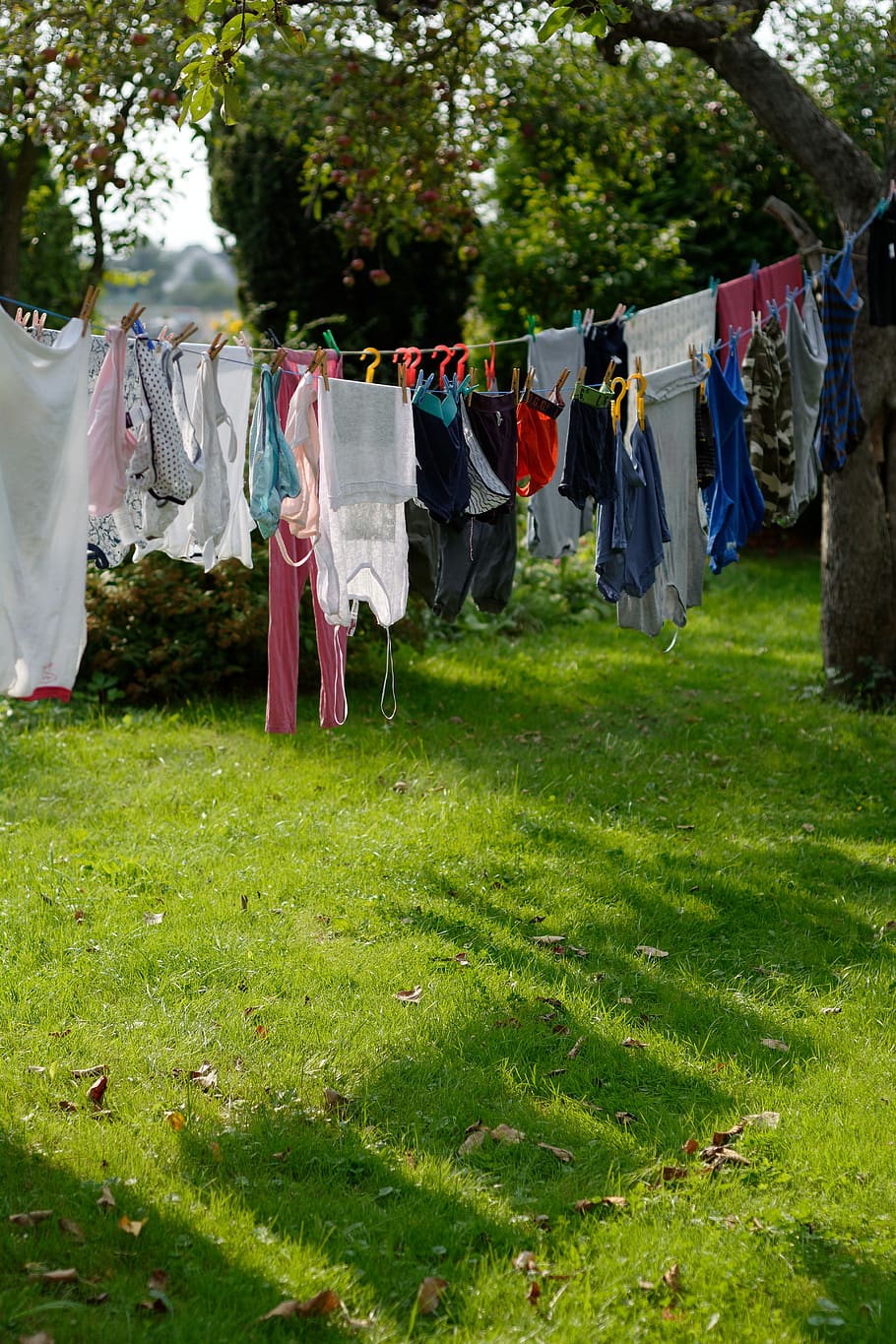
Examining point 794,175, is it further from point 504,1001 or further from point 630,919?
point 504,1001

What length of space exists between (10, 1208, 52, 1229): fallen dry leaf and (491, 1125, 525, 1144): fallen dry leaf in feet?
4.30

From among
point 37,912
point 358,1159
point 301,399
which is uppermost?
point 301,399

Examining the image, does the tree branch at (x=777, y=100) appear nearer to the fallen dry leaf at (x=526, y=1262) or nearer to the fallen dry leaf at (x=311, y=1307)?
the fallen dry leaf at (x=526, y=1262)

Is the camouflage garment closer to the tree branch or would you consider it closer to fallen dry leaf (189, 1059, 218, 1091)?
the tree branch

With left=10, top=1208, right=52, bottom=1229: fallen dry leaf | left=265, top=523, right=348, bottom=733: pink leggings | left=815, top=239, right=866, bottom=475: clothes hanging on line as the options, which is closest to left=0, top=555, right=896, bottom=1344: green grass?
left=10, top=1208, right=52, bottom=1229: fallen dry leaf

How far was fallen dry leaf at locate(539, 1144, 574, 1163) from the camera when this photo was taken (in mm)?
3814

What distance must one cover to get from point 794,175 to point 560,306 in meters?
2.80

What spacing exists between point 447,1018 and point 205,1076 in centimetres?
90

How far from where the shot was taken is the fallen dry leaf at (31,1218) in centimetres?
336

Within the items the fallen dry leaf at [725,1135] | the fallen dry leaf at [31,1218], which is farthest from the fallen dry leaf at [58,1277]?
the fallen dry leaf at [725,1135]

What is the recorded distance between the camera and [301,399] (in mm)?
A: 4543

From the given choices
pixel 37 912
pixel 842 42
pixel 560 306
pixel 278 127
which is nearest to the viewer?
pixel 37 912

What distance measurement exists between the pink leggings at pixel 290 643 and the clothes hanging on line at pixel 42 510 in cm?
106

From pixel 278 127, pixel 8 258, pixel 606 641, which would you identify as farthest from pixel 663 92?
pixel 8 258
